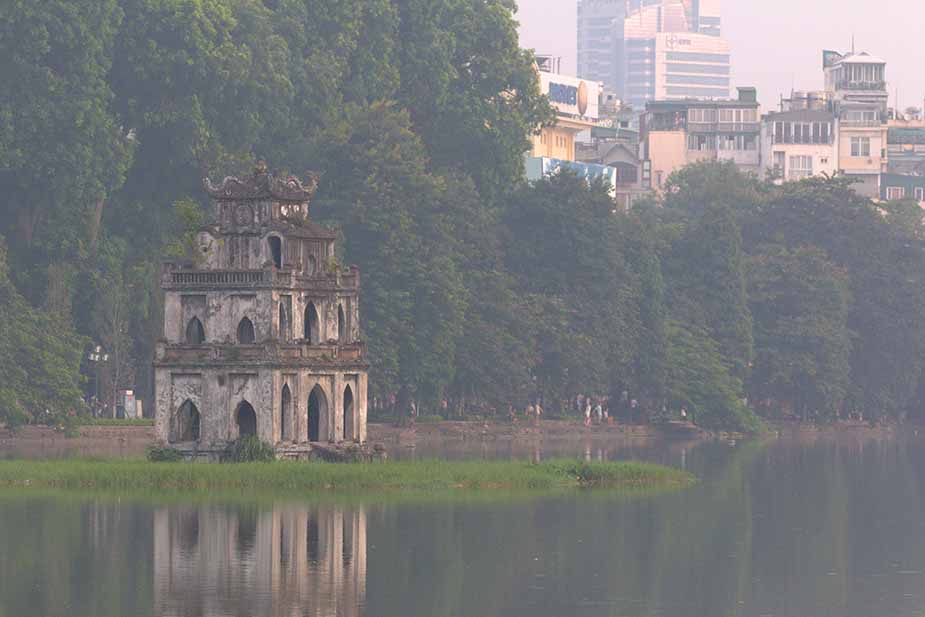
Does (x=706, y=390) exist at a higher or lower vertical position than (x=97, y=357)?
lower

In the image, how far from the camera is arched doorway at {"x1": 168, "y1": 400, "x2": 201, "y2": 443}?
302 ft

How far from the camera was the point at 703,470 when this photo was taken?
356 ft

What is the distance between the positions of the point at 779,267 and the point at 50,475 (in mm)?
82319

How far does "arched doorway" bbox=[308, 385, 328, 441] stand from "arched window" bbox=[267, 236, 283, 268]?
439 centimetres

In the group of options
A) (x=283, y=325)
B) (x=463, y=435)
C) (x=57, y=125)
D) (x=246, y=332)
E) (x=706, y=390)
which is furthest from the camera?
(x=706, y=390)

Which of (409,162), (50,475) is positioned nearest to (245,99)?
(409,162)

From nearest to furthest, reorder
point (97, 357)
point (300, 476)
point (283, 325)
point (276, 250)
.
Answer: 1. point (300, 476)
2. point (283, 325)
3. point (276, 250)
4. point (97, 357)

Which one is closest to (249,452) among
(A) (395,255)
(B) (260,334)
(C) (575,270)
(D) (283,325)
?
(B) (260,334)

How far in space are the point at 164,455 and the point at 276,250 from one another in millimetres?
8187

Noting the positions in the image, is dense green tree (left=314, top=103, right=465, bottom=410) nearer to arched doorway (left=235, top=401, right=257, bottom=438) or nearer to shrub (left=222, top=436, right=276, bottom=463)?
arched doorway (left=235, top=401, right=257, bottom=438)

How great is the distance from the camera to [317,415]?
9431 centimetres

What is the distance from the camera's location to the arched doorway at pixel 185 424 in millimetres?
92188

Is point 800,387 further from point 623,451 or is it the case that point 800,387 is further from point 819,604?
point 819,604

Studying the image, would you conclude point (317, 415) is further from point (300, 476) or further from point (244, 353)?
point (300, 476)
